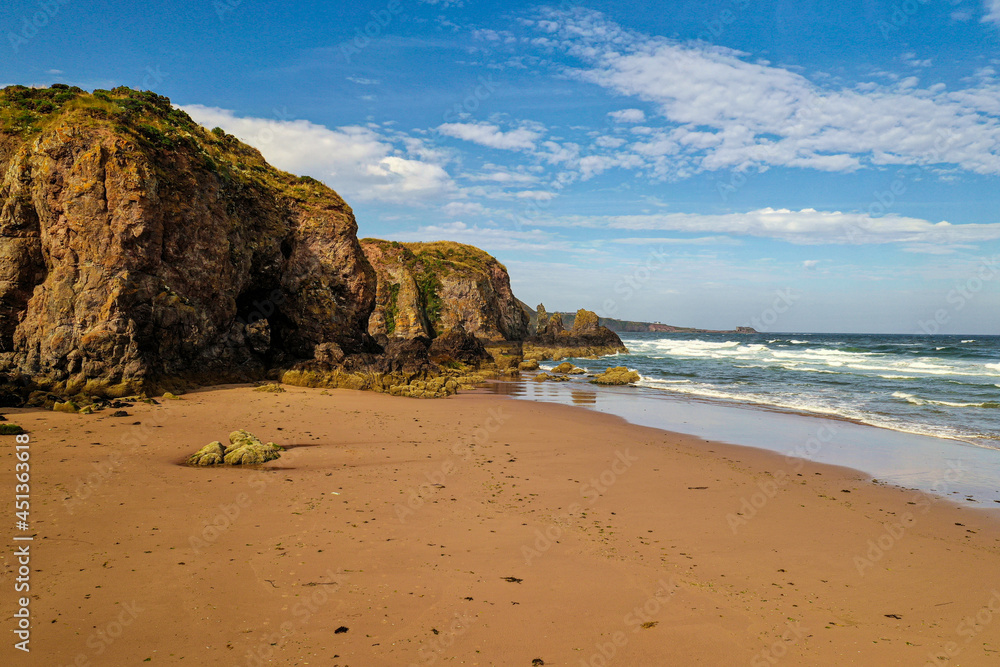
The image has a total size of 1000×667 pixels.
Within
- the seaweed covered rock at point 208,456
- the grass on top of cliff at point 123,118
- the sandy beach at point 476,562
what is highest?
the grass on top of cliff at point 123,118

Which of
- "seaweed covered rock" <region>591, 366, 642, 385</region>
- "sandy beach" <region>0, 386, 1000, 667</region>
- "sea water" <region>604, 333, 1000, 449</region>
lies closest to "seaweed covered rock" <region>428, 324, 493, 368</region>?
"seaweed covered rock" <region>591, 366, 642, 385</region>

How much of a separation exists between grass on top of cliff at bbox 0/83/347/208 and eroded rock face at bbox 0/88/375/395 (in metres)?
0.06

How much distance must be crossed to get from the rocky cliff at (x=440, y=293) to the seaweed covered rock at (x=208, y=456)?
113 ft

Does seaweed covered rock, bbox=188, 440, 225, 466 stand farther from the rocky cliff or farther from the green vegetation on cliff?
the green vegetation on cliff

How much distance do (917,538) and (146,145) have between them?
20.7 metres

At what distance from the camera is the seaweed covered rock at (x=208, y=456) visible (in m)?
8.59

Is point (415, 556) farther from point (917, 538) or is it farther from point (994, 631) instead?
point (917, 538)

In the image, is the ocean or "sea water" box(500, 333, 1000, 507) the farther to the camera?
the ocean

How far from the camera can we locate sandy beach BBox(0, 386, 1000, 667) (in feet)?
13.6

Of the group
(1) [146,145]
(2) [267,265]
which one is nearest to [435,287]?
(2) [267,265]

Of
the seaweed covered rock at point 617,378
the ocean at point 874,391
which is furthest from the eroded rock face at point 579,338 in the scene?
the seaweed covered rock at point 617,378

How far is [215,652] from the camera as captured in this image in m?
3.79

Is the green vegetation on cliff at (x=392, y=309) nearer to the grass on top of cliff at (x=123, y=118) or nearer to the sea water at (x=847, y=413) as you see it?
the sea water at (x=847, y=413)

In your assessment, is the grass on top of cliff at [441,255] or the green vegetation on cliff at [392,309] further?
the grass on top of cliff at [441,255]
